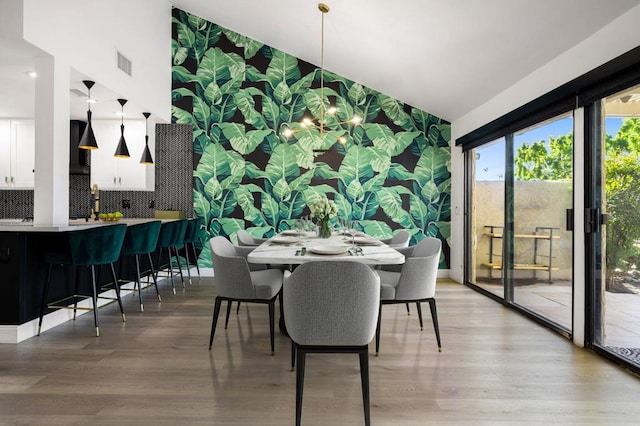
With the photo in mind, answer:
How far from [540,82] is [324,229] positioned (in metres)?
2.39

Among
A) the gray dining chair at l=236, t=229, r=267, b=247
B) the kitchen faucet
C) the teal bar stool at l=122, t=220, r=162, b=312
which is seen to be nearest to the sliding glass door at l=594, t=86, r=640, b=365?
the gray dining chair at l=236, t=229, r=267, b=247

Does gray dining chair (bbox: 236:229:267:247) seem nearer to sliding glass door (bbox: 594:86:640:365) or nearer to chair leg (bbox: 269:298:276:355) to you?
chair leg (bbox: 269:298:276:355)

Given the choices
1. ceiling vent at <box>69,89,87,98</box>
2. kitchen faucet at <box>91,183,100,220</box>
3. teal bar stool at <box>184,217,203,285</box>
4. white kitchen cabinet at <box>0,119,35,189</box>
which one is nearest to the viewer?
ceiling vent at <box>69,89,87,98</box>

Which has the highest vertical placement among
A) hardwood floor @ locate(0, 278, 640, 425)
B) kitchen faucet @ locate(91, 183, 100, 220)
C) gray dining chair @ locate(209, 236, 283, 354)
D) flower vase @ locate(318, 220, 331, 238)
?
kitchen faucet @ locate(91, 183, 100, 220)

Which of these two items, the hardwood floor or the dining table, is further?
the dining table

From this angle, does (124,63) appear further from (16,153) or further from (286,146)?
(16,153)

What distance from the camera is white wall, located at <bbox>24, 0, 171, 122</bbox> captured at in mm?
3814

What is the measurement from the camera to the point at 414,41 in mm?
4609

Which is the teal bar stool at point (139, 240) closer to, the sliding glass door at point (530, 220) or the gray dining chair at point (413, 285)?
the gray dining chair at point (413, 285)

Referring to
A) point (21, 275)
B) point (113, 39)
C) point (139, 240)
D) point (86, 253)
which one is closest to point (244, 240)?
point (139, 240)

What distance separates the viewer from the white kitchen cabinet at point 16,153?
673cm

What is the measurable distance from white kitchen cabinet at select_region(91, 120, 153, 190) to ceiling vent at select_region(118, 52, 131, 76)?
134 centimetres

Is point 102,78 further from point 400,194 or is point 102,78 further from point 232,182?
point 400,194

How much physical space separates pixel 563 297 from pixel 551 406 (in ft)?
6.33
